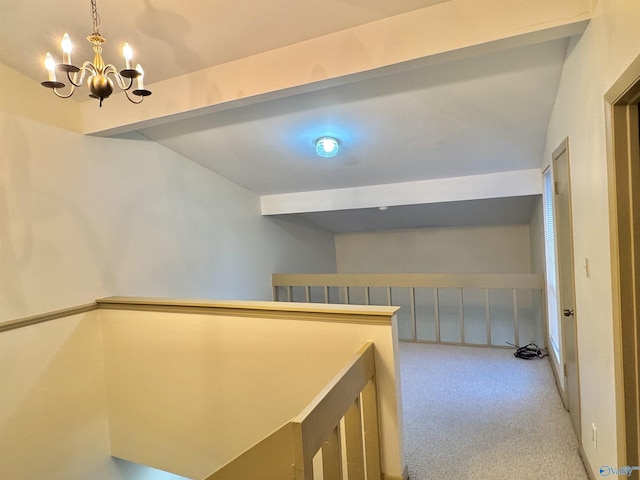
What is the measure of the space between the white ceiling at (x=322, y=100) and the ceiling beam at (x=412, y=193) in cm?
10

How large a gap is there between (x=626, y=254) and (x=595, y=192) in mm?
401

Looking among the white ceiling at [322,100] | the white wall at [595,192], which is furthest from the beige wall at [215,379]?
the white ceiling at [322,100]

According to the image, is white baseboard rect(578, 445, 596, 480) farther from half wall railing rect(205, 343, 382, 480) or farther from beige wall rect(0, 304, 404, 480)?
half wall railing rect(205, 343, 382, 480)

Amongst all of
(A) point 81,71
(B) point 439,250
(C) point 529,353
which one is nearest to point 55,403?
(A) point 81,71

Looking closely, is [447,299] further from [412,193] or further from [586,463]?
[586,463]

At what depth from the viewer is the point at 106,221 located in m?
3.22

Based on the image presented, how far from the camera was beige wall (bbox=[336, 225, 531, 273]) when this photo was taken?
18.4ft

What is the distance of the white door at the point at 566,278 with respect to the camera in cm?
230

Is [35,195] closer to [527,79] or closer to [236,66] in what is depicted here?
[236,66]

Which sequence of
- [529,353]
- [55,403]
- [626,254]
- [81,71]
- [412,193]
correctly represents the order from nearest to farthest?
[626,254] → [81,71] → [55,403] → [529,353] → [412,193]

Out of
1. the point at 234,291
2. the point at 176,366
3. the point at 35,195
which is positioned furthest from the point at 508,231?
A: the point at 35,195

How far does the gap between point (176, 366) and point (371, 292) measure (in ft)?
13.6

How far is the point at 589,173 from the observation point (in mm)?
1793

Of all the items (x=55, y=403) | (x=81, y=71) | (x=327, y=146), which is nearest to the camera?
(x=81, y=71)
